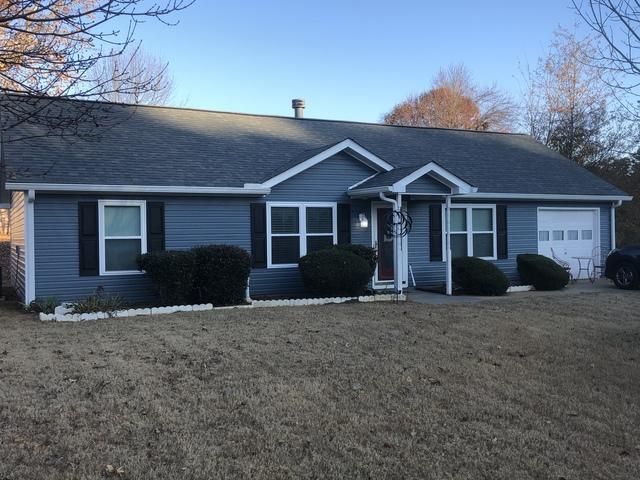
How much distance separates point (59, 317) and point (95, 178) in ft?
9.46

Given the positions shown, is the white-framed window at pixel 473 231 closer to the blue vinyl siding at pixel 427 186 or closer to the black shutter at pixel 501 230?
the black shutter at pixel 501 230

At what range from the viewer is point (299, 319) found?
9.62 meters

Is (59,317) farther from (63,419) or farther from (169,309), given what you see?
(63,419)

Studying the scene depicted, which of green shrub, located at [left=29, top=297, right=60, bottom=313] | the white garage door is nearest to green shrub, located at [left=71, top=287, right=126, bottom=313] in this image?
green shrub, located at [left=29, top=297, right=60, bottom=313]

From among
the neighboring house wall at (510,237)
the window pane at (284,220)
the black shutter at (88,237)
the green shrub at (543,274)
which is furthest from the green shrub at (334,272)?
the green shrub at (543,274)

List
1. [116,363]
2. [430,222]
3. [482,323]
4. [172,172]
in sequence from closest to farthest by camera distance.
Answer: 1. [116,363]
2. [482,323]
3. [172,172]
4. [430,222]

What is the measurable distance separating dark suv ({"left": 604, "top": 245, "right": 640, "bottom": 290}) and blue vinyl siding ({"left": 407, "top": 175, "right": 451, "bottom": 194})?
4.87 metres

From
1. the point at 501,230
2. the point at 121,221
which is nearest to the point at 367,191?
the point at 501,230

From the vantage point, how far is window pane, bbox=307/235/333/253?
13266 mm

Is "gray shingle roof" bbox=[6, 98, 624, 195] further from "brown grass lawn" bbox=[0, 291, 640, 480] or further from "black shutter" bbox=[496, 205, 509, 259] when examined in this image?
"brown grass lawn" bbox=[0, 291, 640, 480]

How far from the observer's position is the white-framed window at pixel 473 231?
14.9 meters

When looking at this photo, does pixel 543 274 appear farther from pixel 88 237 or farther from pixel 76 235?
pixel 76 235

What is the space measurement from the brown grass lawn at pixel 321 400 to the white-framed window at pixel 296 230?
400 centimetres

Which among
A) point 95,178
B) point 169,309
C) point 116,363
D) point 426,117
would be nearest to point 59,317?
point 169,309
